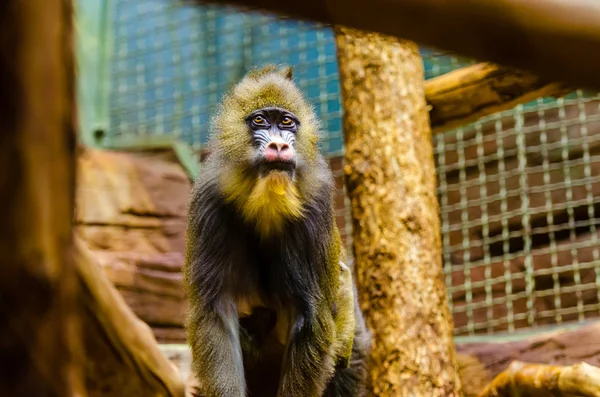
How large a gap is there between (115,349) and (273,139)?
3.76ft

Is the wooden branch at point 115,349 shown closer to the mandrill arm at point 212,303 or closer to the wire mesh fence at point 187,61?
the mandrill arm at point 212,303

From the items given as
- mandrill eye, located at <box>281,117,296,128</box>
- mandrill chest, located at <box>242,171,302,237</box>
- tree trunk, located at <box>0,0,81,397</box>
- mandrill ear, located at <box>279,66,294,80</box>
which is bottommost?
tree trunk, located at <box>0,0,81,397</box>

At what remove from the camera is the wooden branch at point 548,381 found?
12.4 ft

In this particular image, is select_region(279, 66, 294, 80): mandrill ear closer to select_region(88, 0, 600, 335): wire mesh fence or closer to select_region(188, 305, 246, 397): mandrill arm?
select_region(188, 305, 246, 397): mandrill arm

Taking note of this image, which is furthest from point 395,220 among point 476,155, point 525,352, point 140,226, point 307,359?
point 140,226

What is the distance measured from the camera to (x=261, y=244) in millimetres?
3967

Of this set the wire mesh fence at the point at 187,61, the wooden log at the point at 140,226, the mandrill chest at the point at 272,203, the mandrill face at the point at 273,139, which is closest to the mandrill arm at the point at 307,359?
the mandrill chest at the point at 272,203

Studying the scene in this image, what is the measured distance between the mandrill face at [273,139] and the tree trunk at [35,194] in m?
2.82

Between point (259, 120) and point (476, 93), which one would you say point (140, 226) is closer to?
point (476, 93)

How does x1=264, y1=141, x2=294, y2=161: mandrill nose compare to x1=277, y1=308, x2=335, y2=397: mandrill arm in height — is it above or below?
above

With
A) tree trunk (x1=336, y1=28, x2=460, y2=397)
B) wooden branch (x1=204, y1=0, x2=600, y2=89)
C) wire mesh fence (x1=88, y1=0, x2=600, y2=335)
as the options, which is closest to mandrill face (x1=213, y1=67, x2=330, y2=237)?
tree trunk (x1=336, y1=28, x2=460, y2=397)

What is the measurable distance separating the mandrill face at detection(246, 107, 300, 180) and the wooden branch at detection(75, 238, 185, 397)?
84 cm

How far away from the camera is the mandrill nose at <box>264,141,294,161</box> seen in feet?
11.8

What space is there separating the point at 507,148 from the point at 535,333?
2.27 metres
